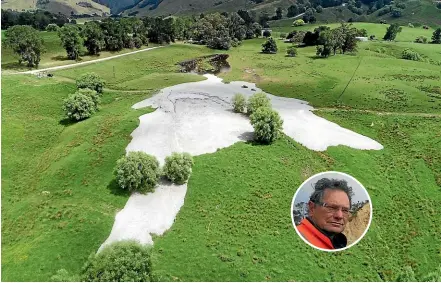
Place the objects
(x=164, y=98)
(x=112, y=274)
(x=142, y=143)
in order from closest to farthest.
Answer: (x=112, y=274) < (x=142, y=143) < (x=164, y=98)

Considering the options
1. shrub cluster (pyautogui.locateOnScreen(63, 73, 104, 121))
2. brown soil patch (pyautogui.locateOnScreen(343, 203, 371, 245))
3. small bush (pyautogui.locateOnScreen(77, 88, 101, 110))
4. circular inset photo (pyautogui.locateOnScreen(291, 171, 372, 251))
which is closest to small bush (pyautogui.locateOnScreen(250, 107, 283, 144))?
shrub cluster (pyautogui.locateOnScreen(63, 73, 104, 121))

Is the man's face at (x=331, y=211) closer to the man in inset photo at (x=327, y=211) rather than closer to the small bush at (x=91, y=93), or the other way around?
the man in inset photo at (x=327, y=211)

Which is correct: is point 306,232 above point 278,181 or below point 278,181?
above

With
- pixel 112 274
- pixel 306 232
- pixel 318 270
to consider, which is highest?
pixel 306 232

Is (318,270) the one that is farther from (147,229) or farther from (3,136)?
(3,136)

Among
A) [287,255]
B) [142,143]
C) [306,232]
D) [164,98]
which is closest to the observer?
[306,232]

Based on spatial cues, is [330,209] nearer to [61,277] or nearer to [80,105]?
[61,277]

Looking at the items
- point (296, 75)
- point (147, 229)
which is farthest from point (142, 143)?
point (296, 75)
